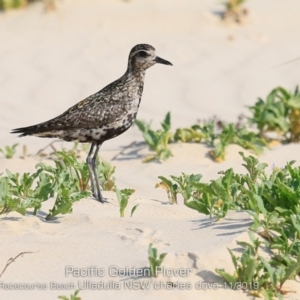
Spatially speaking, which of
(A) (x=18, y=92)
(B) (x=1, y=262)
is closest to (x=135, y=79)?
(B) (x=1, y=262)

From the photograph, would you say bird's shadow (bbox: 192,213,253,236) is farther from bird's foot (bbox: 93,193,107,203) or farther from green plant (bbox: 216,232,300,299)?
bird's foot (bbox: 93,193,107,203)

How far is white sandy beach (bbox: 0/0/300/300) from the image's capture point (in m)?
5.39

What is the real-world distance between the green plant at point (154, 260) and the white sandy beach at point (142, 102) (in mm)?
59

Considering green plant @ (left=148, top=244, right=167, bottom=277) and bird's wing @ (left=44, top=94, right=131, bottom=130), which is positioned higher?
bird's wing @ (left=44, top=94, right=131, bottom=130)

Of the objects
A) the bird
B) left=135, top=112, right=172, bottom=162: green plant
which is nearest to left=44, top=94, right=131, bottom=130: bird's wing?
the bird

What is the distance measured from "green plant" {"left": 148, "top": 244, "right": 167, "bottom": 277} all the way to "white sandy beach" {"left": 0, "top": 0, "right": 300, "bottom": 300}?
0.06 m

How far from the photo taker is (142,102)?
12477 mm

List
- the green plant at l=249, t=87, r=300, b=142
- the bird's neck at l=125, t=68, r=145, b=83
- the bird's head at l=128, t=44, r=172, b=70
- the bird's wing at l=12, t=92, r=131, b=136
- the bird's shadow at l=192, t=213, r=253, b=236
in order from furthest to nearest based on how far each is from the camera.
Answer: the green plant at l=249, t=87, r=300, b=142
the bird's head at l=128, t=44, r=172, b=70
the bird's neck at l=125, t=68, r=145, b=83
the bird's wing at l=12, t=92, r=131, b=136
the bird's shadow at l=192, t=213, r=253, b=236

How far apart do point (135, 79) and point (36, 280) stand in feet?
10.6

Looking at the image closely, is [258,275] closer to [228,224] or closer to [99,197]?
[228,224]

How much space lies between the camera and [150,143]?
31.0 feet

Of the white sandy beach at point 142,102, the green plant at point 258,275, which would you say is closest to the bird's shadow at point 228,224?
the white sandy beach at point 142,102

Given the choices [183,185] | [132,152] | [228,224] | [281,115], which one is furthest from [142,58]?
[228,224]

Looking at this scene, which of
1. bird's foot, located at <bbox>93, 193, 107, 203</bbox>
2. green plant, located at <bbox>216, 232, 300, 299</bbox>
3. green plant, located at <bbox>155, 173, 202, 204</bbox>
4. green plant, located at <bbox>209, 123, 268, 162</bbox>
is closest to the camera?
green plant, located at <bbox>216, 232, 300, 299</bbox>
